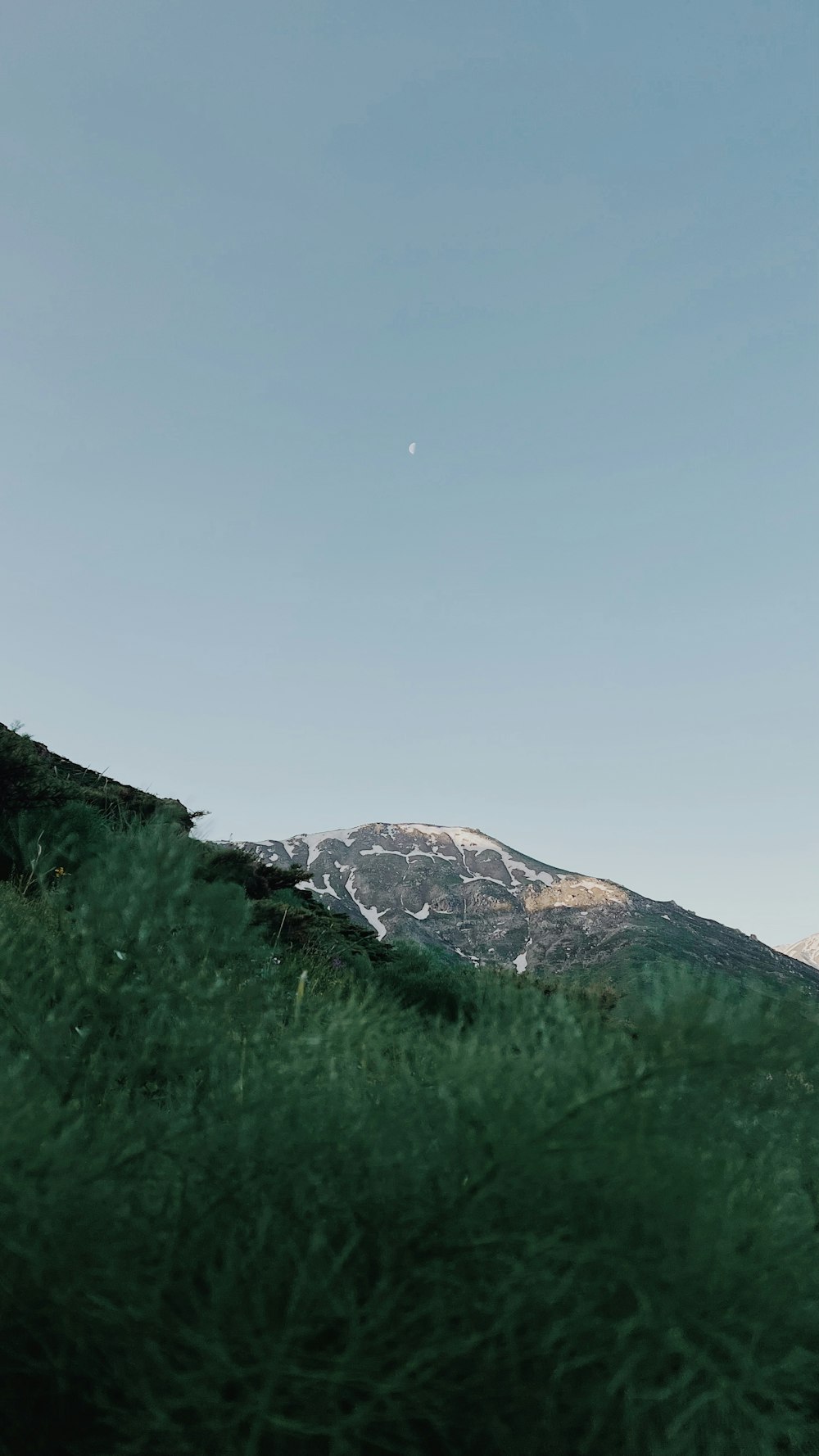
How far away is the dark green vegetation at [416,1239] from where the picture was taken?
1775mm

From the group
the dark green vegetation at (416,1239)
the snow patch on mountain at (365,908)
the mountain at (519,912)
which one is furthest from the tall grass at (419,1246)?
the snow patch on mountain at (365,908)

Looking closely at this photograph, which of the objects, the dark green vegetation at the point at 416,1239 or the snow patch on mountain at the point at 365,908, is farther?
the snow patch on mountain at the point at 365,908

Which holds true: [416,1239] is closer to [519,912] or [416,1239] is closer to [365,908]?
[519,912]

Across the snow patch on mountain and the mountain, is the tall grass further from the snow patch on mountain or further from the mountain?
the snow patch on mountain

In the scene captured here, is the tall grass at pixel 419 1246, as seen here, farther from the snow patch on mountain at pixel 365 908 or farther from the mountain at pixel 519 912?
the snow patch on mountain at pixel 365 908

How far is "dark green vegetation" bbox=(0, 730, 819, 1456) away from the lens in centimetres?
178

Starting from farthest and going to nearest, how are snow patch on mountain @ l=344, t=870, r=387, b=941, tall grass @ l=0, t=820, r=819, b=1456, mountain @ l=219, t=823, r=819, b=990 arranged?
1. snow patch on mountain @ l=344, t=870, r=387, b=941
2. mountain @ l=219, t=823, r=819, b=990
3. tall grass @ l=0, t=820, r=819, b=1456

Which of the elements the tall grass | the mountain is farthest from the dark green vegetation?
the mountain

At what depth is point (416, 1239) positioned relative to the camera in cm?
198

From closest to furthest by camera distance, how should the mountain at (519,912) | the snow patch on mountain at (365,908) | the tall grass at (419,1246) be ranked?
the tall grass at (419,1246), the mountain at (519,912), the snow patch on mountain at (365,908)

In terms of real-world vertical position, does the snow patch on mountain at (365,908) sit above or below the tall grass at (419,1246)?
below

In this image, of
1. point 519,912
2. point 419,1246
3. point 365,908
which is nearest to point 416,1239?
point 419,1246

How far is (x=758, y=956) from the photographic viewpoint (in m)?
143

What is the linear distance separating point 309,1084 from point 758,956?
155081mm
